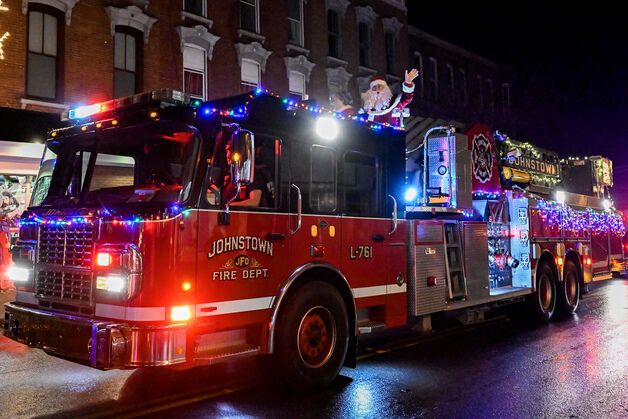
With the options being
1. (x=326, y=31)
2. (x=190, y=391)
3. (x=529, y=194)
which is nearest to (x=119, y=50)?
(x=326, y=31)

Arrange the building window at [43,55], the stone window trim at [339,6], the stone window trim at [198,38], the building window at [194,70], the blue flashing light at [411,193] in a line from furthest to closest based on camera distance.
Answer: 1. the stone window trim at [339,6]
2. the building window at [194,70]
3. the stone window trim at [198,38]
4. the building window at [43,55]
5. the blue flashing light at [411,193]

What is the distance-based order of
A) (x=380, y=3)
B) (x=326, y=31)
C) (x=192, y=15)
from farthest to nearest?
(x=380, y=3) → (x=326, y=31) → (x=192, y=15)

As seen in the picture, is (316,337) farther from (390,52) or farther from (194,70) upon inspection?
(390,52)

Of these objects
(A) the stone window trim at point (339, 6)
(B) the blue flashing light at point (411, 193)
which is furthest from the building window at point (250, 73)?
(B) the blue flashing light at point (411, 193)

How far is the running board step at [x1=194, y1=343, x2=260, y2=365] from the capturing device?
4.73 meters

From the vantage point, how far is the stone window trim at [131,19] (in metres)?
15.0

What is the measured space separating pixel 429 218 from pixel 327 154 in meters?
2.12

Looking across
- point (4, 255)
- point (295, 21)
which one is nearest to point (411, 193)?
point (4, 255)

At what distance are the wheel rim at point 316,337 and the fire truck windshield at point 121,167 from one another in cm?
184

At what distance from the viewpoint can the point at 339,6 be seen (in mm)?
21609

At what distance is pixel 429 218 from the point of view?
7520 mm

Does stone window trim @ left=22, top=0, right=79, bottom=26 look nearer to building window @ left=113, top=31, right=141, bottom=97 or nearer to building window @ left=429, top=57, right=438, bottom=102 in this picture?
building window @ left=113, top=31, right=141, bottom=97

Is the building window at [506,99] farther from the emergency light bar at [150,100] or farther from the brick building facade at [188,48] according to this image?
the emergency light bar at [150,100]

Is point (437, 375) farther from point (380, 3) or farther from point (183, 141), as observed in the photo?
point (380, 3)
